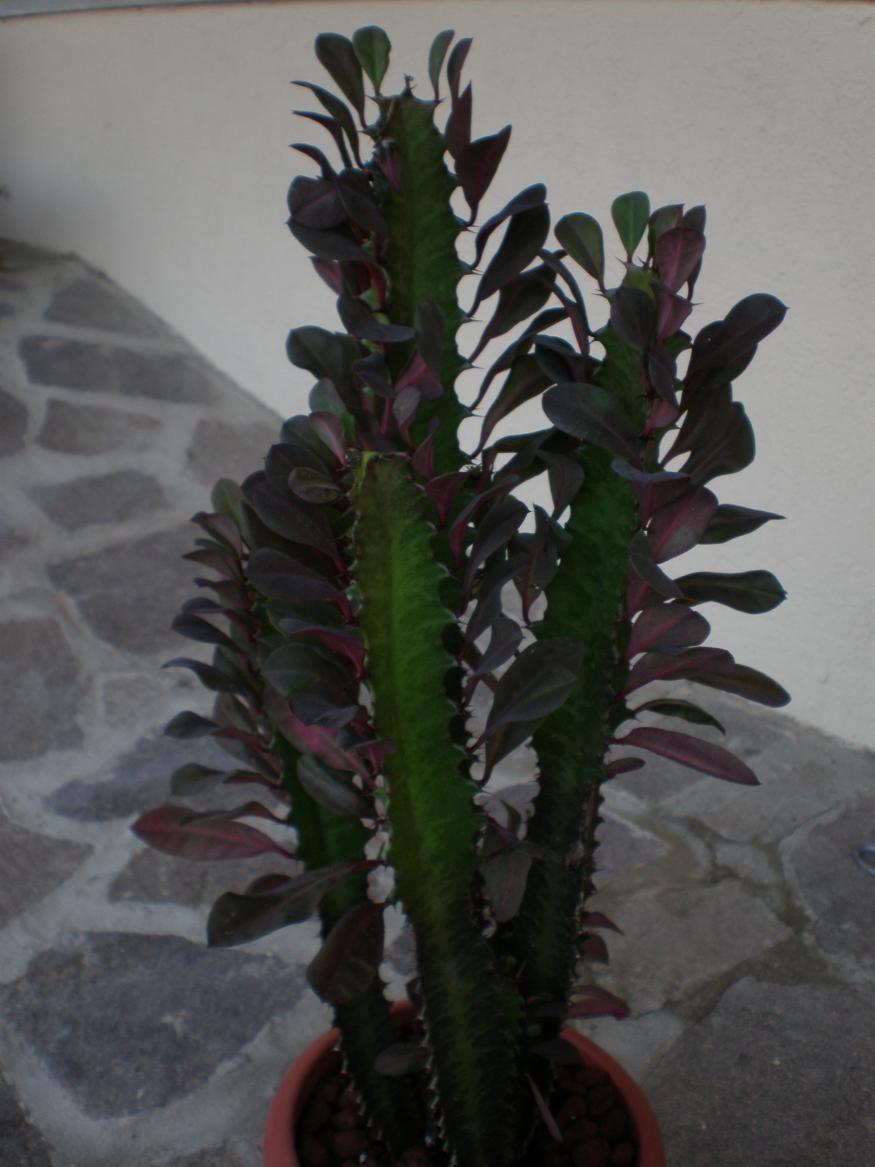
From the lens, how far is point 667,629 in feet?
3.14

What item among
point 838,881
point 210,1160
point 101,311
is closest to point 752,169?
point 838,881

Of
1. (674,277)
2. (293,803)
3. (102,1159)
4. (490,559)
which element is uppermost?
(674,277)

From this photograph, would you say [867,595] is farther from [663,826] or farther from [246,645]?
[246,645]

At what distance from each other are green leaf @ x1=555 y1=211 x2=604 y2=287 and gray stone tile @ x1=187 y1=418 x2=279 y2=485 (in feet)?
7.10

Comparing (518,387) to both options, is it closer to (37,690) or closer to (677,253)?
(677,253)

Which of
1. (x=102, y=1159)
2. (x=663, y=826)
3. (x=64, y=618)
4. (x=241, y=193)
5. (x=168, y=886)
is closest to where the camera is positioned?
(x=102, y=1159)

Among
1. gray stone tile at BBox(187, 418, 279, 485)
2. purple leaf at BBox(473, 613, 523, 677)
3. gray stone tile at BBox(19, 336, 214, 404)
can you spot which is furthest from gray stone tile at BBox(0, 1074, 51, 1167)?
gray stone tile at BBox(19, 336, 214, 404)

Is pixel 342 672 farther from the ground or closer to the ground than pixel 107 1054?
farther from the ground

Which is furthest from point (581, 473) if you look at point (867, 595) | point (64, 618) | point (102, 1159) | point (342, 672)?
point (64, 618)

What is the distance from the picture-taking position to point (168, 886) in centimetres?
190

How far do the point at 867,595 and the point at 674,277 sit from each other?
142 cm

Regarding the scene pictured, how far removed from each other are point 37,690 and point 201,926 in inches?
30.3

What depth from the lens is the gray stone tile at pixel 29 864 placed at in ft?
6.02

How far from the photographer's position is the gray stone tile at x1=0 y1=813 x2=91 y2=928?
1.84 meters
